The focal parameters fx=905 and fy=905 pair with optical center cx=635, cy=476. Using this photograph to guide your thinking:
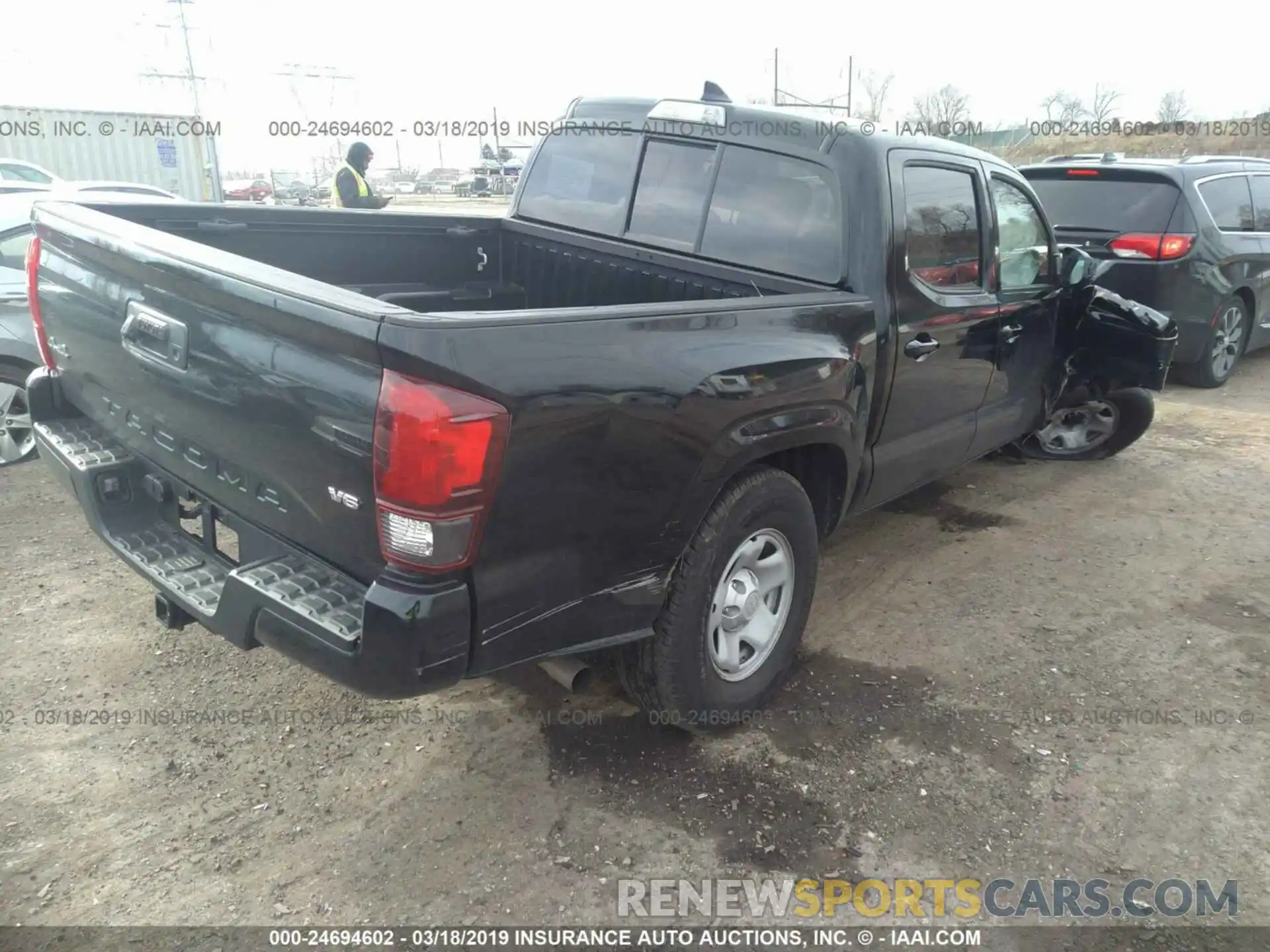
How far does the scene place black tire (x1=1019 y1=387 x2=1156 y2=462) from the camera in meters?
5.76

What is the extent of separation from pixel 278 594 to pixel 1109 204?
7.41 meters

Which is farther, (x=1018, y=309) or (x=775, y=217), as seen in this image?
(x=1018, y=309)

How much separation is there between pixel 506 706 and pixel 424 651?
1198 millimetres

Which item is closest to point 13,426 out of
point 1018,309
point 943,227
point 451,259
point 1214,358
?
point 451,259

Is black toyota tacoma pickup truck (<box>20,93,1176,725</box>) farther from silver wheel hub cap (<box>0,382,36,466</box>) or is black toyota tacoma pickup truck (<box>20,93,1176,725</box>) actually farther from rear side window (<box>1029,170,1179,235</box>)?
rear side window (<box>1029,170,1179,235</box>)

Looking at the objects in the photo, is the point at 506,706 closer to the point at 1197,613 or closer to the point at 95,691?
the point at 95,691

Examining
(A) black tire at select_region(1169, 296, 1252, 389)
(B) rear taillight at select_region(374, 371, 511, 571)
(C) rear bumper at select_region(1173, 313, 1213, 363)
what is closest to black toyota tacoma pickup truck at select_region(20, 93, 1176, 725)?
(B) rear taillight at select_region(374, 371, 511, 571)

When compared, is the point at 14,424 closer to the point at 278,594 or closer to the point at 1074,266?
the point at 278,594

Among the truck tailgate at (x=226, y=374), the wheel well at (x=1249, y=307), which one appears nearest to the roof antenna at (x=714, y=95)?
the truck tailgate at (x=226, y=374)

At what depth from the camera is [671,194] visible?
12.3ft

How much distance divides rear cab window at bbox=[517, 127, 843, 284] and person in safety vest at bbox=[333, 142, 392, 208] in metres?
5.00

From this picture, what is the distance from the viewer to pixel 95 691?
3.16m

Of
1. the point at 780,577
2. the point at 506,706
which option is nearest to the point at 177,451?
the point at 506,706

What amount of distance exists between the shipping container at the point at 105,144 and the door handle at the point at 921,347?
17.8 metres
